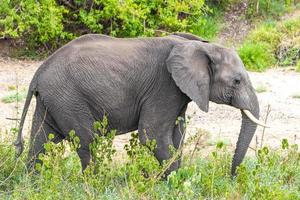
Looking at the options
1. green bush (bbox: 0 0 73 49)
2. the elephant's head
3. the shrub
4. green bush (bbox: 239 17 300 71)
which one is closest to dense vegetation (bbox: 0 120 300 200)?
the elephant's head

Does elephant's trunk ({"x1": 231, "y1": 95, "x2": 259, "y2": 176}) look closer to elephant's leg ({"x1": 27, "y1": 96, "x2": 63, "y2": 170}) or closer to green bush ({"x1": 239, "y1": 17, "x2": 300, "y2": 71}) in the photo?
elephant's leg ({"x1": 27, "y1": 96, "x2": 63, "y2": 170})

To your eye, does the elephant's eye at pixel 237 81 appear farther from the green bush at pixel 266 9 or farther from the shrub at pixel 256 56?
the green bush at pixel 266 9

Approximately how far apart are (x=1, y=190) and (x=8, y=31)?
5712 mm

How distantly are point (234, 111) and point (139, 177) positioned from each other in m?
4.94

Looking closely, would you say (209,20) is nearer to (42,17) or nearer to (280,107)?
(42,17)

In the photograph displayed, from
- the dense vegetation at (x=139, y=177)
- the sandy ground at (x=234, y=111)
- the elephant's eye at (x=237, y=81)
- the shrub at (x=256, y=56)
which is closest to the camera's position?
the dense vegetation at (x=139, y=177)

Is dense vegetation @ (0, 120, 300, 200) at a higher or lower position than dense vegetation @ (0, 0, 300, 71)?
higher

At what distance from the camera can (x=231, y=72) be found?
5688 millimetres

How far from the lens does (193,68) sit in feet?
18.5

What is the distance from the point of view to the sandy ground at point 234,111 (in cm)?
767

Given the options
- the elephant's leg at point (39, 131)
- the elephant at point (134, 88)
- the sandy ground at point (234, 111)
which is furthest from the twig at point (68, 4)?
the elephant's leg at point (39, 131)

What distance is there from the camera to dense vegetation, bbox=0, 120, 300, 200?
14.0 feet

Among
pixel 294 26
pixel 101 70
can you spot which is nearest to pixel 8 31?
pixel 294 26

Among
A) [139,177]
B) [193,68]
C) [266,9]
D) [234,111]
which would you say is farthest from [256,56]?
[139,177]
